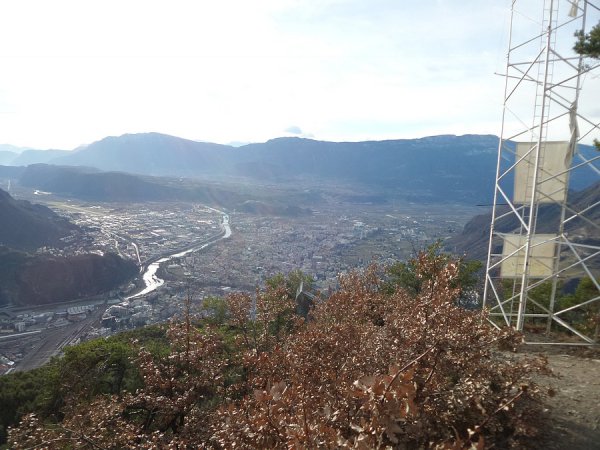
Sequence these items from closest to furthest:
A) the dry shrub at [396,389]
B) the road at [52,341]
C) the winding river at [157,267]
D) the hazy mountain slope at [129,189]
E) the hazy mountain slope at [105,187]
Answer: the dry shrub at [396,389] → the road at [52,341] → the winding river at [157,267] → the hazy mountain slope at [129,189] → the hazy mountain slope at [105,187]

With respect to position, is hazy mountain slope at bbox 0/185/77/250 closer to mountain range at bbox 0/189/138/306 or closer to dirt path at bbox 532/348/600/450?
mountain range at bbox 0/189/138/306

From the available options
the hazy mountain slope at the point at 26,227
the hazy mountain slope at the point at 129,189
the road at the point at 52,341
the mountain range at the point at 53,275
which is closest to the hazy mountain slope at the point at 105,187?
the hazy mountain slope at the point at 129,189

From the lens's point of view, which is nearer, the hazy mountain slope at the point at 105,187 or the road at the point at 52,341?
the road at the point at 52,341

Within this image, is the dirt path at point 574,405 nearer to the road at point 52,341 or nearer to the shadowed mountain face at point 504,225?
Result: the road at point 52,341

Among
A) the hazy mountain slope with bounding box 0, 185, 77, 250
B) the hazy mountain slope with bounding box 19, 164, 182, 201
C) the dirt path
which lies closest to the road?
the dirt path

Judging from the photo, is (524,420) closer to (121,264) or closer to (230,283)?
(230,283)

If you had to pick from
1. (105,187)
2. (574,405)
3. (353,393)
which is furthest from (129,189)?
(353,393)

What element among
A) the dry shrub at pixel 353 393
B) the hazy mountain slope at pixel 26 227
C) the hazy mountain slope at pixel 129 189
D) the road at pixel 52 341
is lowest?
the road at pixel 52 341
